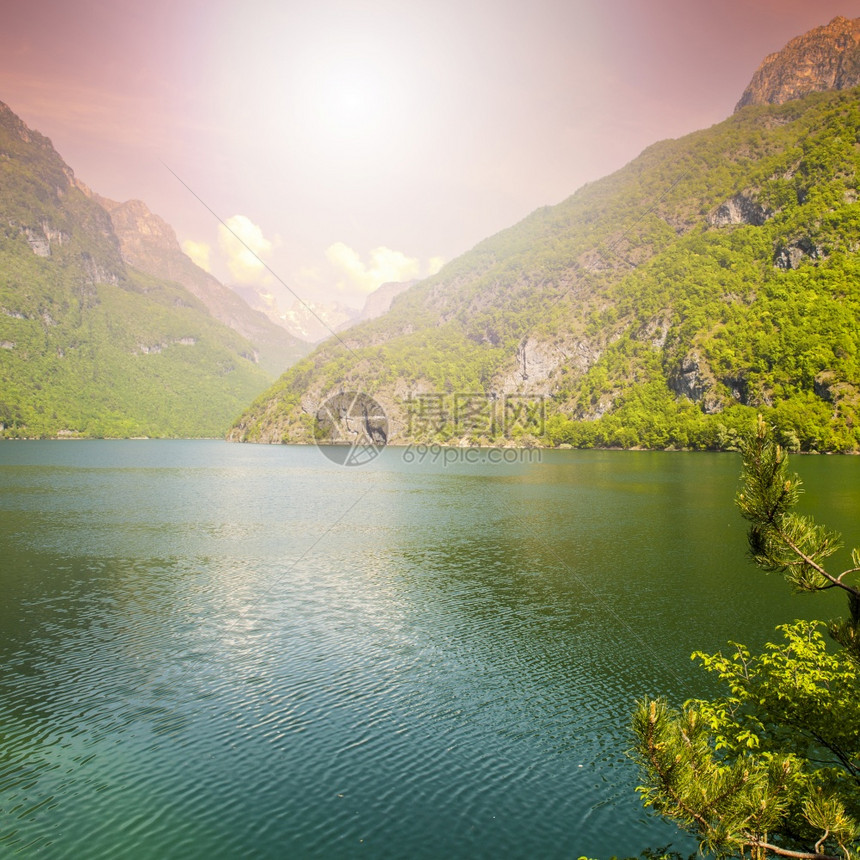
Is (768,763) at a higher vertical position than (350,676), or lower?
higher

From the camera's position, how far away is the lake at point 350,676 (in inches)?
511

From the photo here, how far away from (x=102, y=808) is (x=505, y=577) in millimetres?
25410

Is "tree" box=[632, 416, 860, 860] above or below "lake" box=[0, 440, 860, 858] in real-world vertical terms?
above

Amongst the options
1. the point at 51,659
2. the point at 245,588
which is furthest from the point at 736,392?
the point at 51,659

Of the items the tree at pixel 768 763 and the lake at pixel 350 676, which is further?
the lake at pixel 350 676

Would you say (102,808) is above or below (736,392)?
A: below

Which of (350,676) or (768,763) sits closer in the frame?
(768,763)

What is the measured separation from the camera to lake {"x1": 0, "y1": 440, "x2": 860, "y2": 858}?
1298 cm

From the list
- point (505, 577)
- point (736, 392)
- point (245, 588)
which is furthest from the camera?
point (736, 392)

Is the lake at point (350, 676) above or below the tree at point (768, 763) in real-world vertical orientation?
below

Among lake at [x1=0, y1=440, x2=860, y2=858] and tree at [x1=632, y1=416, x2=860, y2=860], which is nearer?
tree at [x1=632, y1=416, x2=860, y2=860]

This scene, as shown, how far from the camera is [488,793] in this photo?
46.1 ft

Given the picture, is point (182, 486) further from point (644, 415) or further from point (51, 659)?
point (644, 415)

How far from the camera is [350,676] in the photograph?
2078 cm
